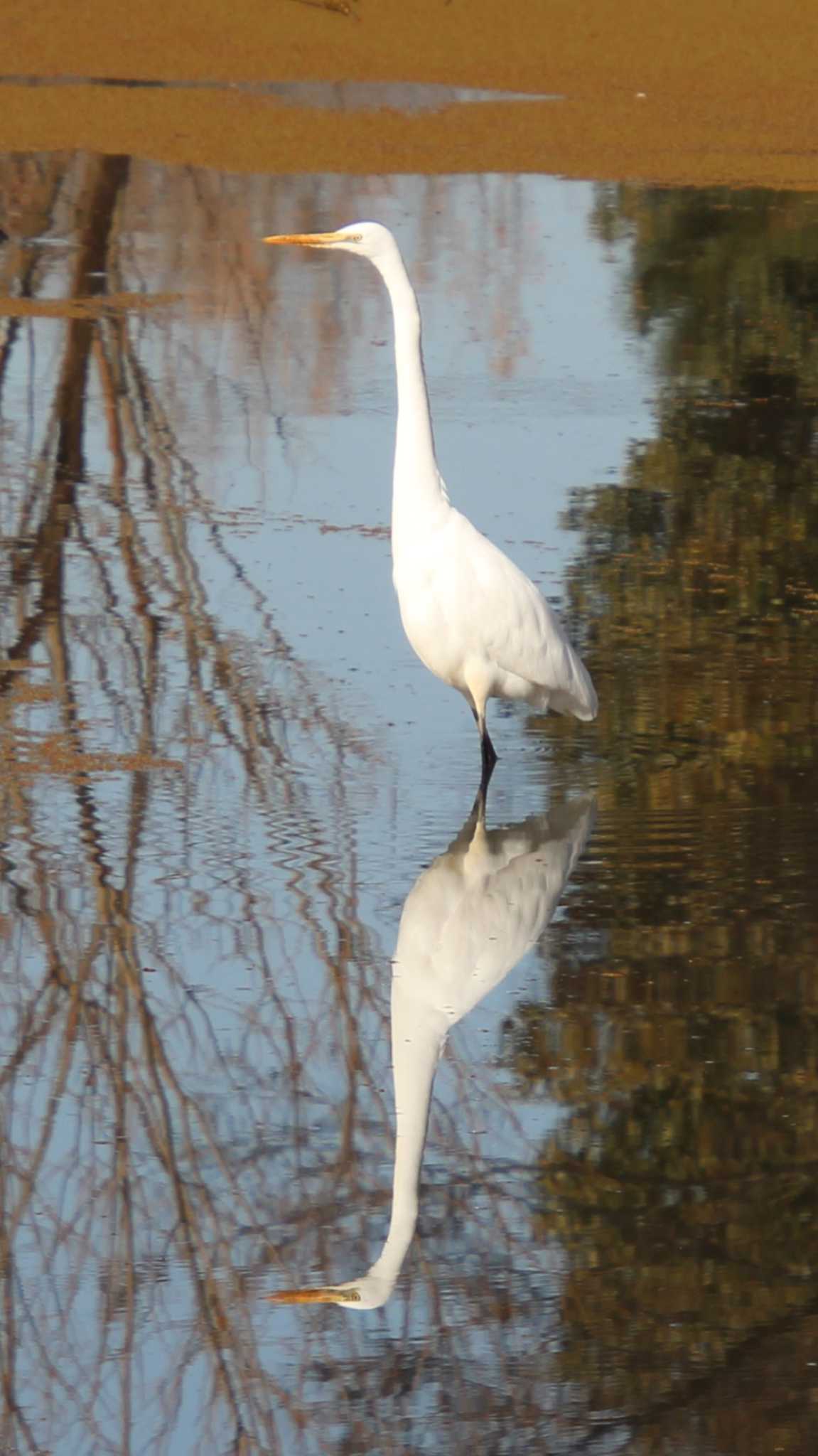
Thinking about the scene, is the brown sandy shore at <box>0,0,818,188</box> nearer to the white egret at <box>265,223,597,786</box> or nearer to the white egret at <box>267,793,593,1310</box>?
the white egret at <box>265,223,597,786</box>

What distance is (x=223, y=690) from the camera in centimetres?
612

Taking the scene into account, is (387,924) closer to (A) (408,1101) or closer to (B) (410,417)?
(A) (408,1101)

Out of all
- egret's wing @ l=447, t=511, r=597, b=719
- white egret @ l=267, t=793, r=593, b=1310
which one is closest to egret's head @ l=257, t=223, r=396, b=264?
egret's wing @ l=447, t=511, r=597, b=719

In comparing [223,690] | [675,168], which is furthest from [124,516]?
[675,168]

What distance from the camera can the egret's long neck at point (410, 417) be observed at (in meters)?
5.54

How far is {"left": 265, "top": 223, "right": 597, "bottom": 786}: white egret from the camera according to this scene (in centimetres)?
551

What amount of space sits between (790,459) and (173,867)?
13.7 feet

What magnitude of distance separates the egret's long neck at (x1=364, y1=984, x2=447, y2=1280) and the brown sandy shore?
9.95 metres

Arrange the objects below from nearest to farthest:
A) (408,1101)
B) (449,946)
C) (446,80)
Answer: (408,1101) < (449,946) < (446,80)

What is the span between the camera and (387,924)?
15.7 feet

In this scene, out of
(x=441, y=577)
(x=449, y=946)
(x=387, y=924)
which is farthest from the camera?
(x=441, y=577)

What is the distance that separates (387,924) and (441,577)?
106 centimetres

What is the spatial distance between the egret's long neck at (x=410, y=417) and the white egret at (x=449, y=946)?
758 millimetres

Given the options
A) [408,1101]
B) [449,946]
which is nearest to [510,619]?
[449,946]
